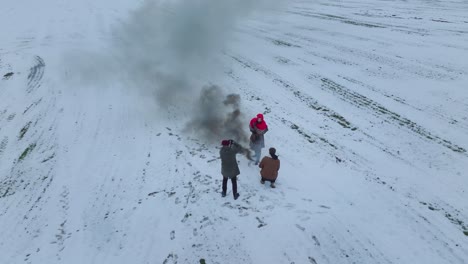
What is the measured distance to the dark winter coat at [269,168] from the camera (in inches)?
358

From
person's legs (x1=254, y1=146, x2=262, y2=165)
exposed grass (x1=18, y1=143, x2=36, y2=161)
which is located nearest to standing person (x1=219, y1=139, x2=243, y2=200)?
person's legs (x1=254, y1=146, x2=262, y2=165)

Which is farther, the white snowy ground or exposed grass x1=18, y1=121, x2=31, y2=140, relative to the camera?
exposed grass x1=18, y1=121, x2=31, y2=140

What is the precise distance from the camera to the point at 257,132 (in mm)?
9961

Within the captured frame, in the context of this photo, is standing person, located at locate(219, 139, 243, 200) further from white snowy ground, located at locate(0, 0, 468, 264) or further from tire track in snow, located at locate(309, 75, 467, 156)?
tire track in snow, located at locate(309, 75, 467, 156)

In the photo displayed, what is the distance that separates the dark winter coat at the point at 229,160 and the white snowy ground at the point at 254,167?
881 millimetres

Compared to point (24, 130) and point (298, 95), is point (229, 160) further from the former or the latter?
point (24, 130)

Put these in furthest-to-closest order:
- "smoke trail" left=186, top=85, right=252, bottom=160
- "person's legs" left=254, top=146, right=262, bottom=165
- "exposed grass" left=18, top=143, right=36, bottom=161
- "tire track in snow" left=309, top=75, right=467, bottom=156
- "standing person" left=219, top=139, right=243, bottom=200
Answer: "exposed grass" left=18, top=143, right=36, bottom=161, "smoke trail" left=186, top=85, right=252, bottom=160, "tire track in snow" left=309, top=75, right=467, bottom=156, "person's legs" left=254, top=146, right=262, bottom=165, "standing person" left=219, top=139, right=243, bottom=200

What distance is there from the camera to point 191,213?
29.4 feet

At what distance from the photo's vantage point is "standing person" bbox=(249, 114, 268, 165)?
9914 mm

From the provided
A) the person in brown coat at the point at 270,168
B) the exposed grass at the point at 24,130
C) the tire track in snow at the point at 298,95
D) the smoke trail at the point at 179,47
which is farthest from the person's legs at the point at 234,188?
the exposed grass at the point at 24,130

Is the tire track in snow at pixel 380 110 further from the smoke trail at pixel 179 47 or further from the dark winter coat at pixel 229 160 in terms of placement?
the dark winter coat at pixel 229 160

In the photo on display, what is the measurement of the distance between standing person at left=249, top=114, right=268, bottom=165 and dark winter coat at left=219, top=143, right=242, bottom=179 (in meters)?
1.36

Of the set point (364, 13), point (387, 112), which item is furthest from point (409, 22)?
point (387, 112)

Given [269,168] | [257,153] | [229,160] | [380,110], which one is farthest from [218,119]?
[380,110]
